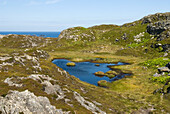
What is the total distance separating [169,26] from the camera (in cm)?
15750

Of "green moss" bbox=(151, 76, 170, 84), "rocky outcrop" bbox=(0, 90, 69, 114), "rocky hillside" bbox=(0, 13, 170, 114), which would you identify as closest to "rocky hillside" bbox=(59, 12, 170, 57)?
"rocky hillside" bbox=(0, 13, 170, 114)

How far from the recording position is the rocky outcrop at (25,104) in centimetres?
2092

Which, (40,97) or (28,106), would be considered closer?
(28,106)

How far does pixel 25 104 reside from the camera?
22.6m

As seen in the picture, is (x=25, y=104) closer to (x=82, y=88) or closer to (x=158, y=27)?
(x=82, y=88)

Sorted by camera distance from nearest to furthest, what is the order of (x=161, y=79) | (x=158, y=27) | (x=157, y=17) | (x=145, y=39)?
(x=161, y=79) → (x=158, y=27) → (x=145, y=39) → (x=157, y=17)

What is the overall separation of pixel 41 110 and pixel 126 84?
169 ft

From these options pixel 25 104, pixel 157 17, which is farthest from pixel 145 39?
pixel 25 104

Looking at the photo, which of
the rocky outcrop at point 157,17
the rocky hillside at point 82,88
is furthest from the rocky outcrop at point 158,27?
the rocky outcrop at point 157,17

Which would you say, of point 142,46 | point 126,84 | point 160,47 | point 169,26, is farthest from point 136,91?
point 169,26

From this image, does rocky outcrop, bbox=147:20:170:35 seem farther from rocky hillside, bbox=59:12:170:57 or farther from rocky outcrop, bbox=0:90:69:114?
rocky outcrop, bbox=0:90:69:114

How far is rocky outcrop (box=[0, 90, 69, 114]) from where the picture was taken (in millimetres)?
20922

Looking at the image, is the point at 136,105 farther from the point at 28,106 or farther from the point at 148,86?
the point at 28,106

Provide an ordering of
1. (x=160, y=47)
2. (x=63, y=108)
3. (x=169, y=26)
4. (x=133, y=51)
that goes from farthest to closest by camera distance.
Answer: (x=169, y=26), (x=133, y=51), (x=160, y=47), (x=63, y=108)
